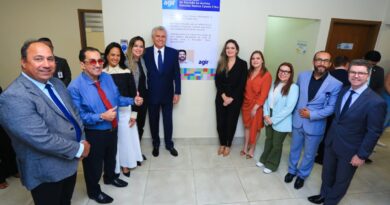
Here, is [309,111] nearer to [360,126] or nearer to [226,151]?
[360,126]

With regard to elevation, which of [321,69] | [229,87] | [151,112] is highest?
[321,69]

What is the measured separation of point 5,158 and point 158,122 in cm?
173

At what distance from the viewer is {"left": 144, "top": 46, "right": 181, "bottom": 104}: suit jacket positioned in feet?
9.09

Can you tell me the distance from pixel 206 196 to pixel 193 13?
7.38 ft

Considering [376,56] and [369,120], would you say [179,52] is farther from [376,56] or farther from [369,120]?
[376,56]

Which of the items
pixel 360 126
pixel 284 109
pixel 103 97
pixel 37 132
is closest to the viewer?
pixel 37 132

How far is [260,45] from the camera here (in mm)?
3141

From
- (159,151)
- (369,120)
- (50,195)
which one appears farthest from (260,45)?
(50,195)

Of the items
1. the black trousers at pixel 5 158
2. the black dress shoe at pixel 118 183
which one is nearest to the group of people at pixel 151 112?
the black dress shoe at pixel 118 183

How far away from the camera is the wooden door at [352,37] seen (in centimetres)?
346

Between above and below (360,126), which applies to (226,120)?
below

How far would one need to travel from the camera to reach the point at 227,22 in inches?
118

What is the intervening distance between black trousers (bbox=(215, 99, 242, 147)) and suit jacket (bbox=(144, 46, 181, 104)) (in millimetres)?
704

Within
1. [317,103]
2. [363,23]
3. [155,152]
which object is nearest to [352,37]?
[363,23]
